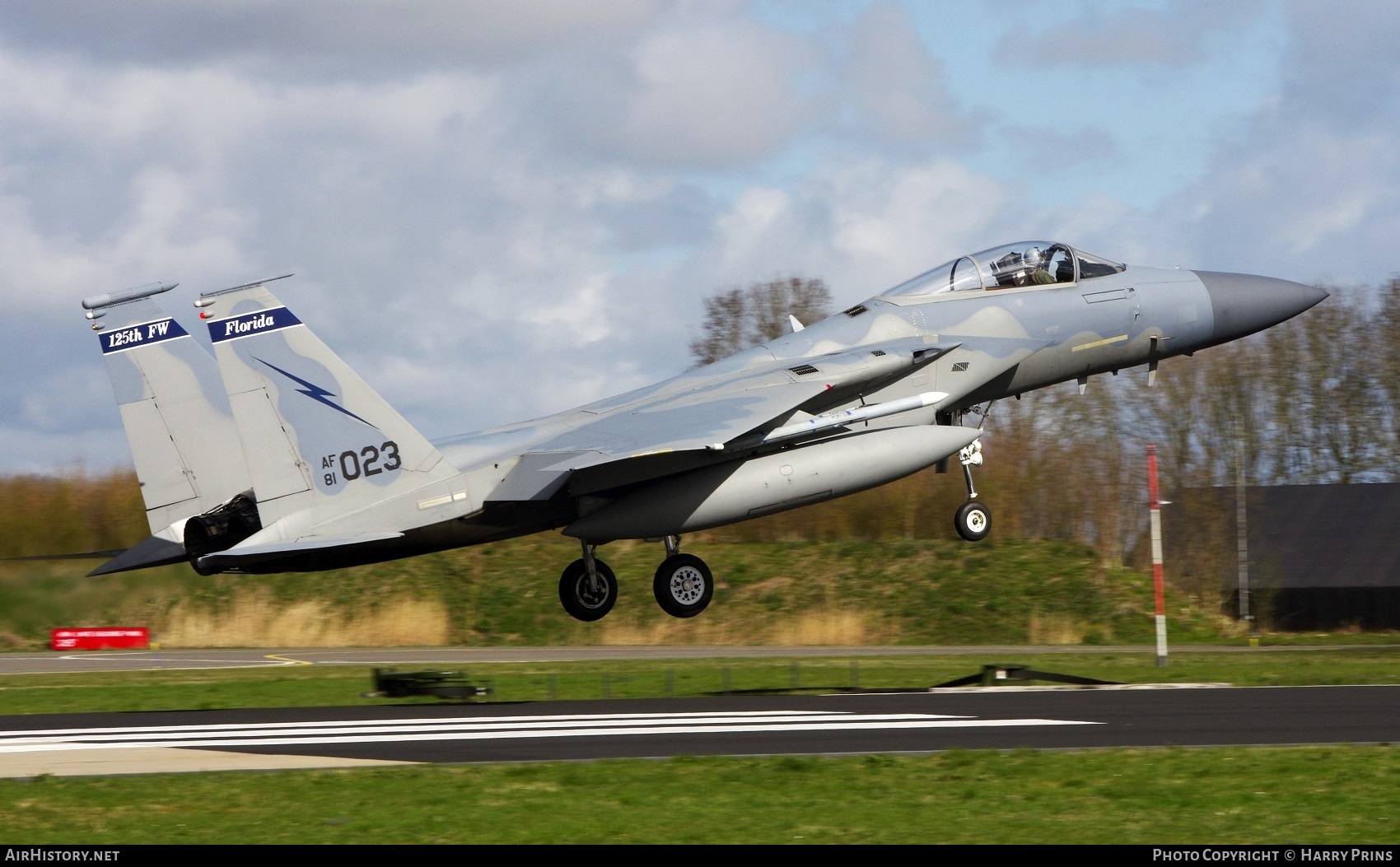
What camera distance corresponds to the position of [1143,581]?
39812 millimetres

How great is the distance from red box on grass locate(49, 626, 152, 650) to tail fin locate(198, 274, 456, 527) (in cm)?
2099

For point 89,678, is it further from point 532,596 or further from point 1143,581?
point 1143,581

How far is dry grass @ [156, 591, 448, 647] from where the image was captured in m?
35.8

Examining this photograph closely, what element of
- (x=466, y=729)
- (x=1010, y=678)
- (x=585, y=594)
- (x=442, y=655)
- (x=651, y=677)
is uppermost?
(x=585, y=594)

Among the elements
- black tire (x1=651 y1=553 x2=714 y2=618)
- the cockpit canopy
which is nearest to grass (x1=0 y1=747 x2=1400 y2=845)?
black tire (x1=651 y1=553 x2=714 y2=618)

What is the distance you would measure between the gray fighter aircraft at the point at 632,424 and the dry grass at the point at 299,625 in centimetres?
2065

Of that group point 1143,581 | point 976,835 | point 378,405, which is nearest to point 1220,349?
point 1143,581

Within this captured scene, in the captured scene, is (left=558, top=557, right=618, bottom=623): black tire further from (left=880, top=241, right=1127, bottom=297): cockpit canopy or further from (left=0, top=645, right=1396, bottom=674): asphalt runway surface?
(left=0, top=645, right=1396, bottom=674): asphalt runway surface

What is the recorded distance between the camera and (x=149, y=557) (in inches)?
622

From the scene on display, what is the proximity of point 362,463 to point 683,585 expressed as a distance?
397cm

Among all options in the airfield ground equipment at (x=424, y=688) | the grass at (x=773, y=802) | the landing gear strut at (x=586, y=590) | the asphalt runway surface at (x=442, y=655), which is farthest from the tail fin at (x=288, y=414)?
the asphalt runway surface at (x=442, y=655)

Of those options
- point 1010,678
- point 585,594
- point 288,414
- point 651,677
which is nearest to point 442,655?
point 651,677

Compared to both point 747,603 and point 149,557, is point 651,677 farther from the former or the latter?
point 747,603

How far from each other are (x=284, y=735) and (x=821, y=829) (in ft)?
23.5
